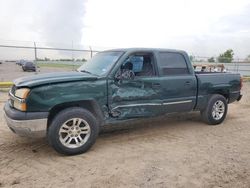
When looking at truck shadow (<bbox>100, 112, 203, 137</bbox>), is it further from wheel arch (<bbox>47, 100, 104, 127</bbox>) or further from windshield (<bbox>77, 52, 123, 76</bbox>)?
windshield (<bbox>77, 52, 123, 76</bbox>)

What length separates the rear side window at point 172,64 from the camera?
5488 mm

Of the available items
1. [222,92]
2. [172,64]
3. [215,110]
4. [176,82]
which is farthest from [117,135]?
[222,92]

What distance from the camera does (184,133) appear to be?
19.0ft

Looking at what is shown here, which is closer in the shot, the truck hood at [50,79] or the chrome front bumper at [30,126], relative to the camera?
the chrome front bumper at [30,126]

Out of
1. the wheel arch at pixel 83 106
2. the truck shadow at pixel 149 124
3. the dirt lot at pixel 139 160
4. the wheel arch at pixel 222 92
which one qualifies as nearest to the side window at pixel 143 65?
the truck shadow at pixel 149 124

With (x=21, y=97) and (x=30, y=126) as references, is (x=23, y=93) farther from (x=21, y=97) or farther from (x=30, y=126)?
(x=30, y=126)

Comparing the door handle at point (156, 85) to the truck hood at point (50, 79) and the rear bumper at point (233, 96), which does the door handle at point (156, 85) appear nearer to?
the truck hood at point (50, 79)

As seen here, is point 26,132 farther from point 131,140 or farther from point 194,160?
point 194,160

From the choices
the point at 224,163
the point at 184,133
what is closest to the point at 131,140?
the point at 184,133

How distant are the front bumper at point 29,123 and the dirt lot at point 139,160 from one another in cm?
47

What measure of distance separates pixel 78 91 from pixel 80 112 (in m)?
0.35

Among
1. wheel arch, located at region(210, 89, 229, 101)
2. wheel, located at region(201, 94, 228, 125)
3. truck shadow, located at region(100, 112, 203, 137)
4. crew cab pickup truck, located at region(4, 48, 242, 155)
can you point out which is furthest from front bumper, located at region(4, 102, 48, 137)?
wheel arch, located at region(210, 89, 229, 101)

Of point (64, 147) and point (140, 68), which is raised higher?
point (140, 68)

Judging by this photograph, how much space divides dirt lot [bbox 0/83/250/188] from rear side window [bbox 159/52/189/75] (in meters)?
1.36
